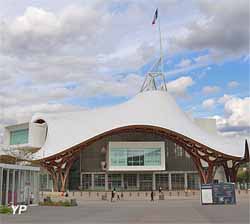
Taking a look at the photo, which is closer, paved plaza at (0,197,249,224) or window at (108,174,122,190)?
paved plaza at (0,197,249,224)

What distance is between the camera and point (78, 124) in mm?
61500

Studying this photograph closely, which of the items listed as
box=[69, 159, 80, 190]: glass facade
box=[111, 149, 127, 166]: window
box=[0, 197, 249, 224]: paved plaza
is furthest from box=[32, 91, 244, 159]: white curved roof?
box=[0, 197, 249, 224]: paved plaza

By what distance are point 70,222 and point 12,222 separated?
2457 mm

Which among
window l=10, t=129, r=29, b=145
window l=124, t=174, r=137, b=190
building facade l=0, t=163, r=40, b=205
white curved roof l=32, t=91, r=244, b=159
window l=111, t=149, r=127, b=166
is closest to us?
building facade l=0, t=163, r=40, b=205

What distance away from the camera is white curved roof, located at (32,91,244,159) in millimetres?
58531

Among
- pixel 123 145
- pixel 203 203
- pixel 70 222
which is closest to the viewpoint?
pixel 70 222

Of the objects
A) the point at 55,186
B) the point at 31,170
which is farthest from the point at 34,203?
the point at 55,186

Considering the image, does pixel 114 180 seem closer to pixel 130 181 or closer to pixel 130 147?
pixel 130 181

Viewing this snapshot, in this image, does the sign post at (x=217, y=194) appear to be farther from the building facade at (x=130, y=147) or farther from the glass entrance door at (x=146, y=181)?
the glass entrance door at (x=146, y=181)

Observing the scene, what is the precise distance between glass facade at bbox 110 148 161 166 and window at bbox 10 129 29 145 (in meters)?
16.2

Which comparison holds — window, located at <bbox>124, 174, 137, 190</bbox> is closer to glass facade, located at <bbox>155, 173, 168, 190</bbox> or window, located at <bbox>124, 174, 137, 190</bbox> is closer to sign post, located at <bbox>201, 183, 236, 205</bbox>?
glass facade, located at <bbox>155, 173, 168, 190</bbox>

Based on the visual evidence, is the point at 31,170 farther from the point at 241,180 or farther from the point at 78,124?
the point at 241,180

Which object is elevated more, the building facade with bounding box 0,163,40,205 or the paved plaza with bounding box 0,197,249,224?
the building facade with bounding box 0,163,40,205

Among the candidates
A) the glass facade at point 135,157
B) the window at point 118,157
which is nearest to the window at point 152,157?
the glass facade at point 135,157
